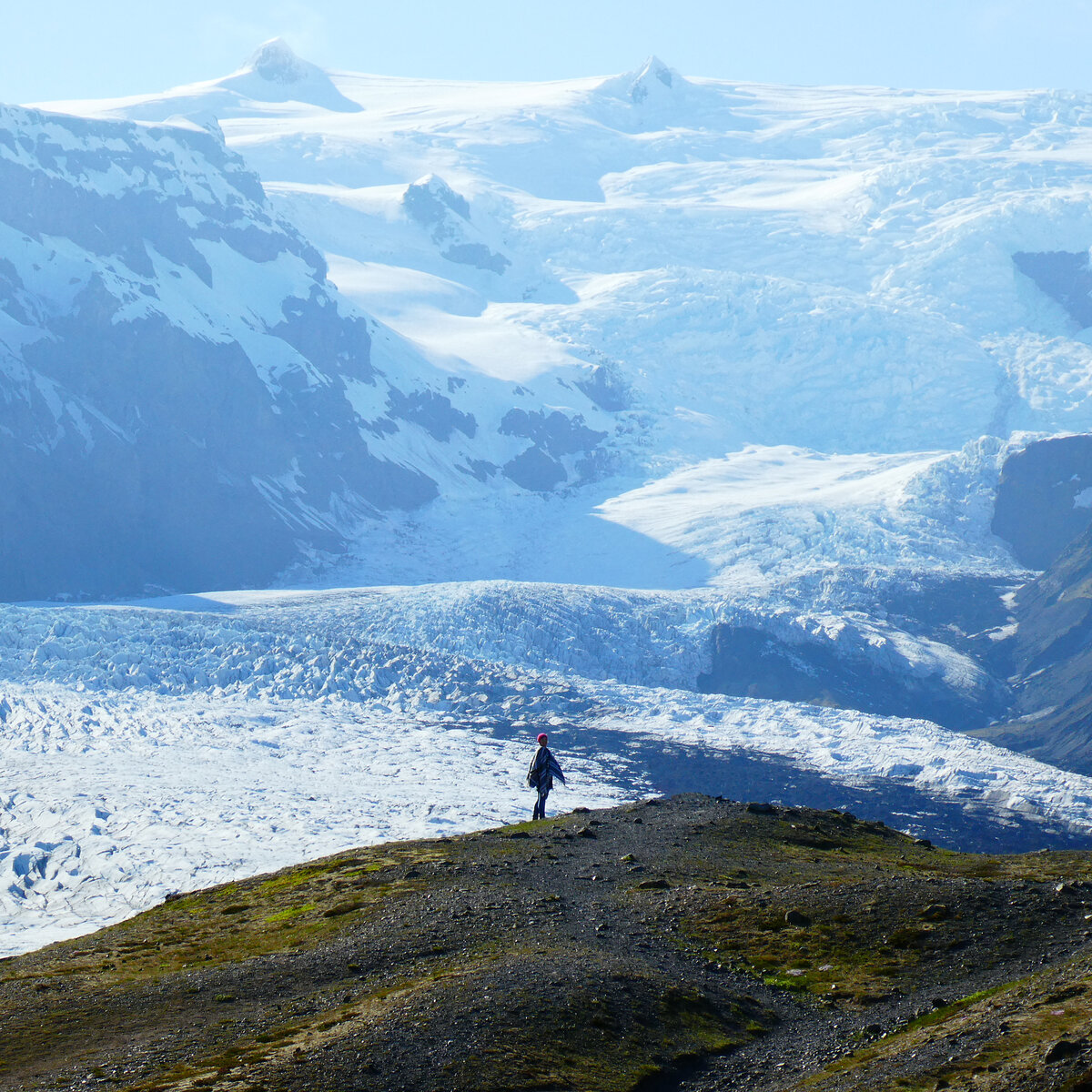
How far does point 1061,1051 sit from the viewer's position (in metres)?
14.2

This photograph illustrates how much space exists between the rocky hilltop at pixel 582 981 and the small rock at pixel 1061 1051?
0.09ft

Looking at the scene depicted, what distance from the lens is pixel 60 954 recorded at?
79.6ft

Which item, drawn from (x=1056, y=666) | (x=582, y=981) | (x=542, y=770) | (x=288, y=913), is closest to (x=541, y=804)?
(x=542, y=770)

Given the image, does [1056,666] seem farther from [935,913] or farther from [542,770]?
[935,913]

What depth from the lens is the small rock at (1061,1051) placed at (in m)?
14.1

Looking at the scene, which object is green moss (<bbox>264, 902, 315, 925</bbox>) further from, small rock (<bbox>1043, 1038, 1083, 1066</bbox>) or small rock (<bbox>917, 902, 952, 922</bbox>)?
small rock (<bbox>1043, 1038, 1083, 1066</bbox>)

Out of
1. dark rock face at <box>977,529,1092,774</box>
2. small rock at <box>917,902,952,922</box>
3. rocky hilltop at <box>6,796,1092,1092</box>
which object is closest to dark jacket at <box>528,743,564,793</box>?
rocky hilltop at <box>6,796,1092,1092</box>

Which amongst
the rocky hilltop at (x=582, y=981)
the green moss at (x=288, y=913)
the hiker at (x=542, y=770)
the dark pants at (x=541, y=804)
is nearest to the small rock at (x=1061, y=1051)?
the rocky hilltop at (x=582, y=981)

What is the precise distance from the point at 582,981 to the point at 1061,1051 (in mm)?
6615

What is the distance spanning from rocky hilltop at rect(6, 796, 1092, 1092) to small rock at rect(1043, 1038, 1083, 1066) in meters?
0.03

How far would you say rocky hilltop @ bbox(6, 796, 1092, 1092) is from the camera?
16016mm

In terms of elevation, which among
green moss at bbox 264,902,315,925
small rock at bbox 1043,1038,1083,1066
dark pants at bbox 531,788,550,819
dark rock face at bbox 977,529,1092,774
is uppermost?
small rock at bbox 1043,1038,1083,1066

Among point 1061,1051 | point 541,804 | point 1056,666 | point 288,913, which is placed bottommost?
point 1056,666

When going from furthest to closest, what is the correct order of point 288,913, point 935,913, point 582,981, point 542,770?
point 542,770, point 288,913, point 935,913, point 582,981
